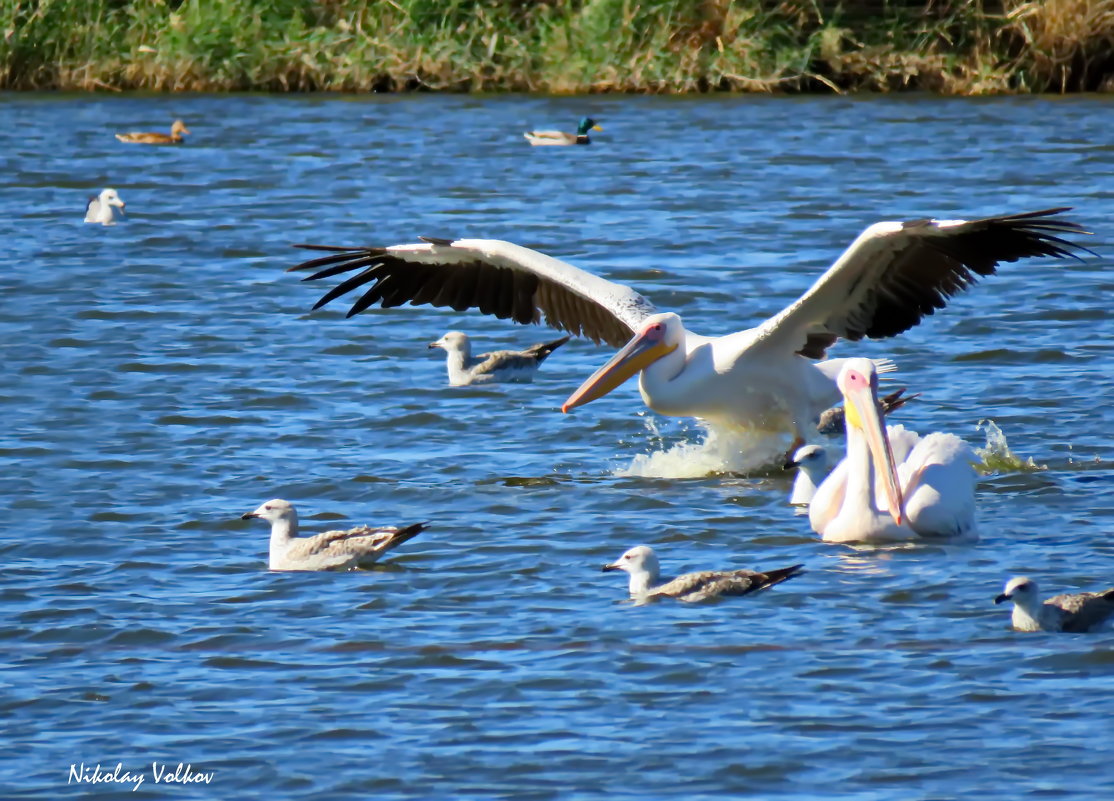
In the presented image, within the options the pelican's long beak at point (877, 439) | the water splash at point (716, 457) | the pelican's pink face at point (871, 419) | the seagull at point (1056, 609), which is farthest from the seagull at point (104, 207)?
the seagull at point (1056, 609)

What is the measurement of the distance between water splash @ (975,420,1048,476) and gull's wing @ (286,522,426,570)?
2591 millimetres

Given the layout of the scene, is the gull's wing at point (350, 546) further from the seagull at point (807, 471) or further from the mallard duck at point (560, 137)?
the mallard duck at point (560, 137)

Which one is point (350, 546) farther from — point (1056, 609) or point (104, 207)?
point (104, 207)

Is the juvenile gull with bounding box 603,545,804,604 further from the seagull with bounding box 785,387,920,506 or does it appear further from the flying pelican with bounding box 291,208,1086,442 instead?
the flying pelican with bounding box 291,208,1086,442

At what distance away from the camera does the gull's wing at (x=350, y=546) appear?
6836 millimetres

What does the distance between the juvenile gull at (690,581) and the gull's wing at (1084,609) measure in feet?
2.88

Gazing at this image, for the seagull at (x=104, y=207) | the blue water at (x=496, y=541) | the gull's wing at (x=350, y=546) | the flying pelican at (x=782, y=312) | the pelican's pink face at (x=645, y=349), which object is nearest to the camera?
the blue water at (x=496, y=541)

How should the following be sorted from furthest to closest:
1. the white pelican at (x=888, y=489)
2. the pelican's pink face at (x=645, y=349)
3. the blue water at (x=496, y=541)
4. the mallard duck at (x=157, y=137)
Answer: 1. the mallard duck at (x=157, y=137)
2. the pelican's pink face at (x=645, y=349)
3. the white pelican at (x=888, y=489)
4. the blue water at (x=496, y=541)

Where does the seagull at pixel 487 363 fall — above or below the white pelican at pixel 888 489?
below

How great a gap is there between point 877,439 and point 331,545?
1.92 metres

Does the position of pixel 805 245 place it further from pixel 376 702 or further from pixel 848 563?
pixel 376 702

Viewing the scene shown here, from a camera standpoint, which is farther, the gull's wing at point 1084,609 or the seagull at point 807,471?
the seagull at point 807,471

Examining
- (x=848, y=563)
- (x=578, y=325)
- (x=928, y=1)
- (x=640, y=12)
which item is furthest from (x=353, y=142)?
(x=848, y=563)

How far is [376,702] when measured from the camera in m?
5.47
